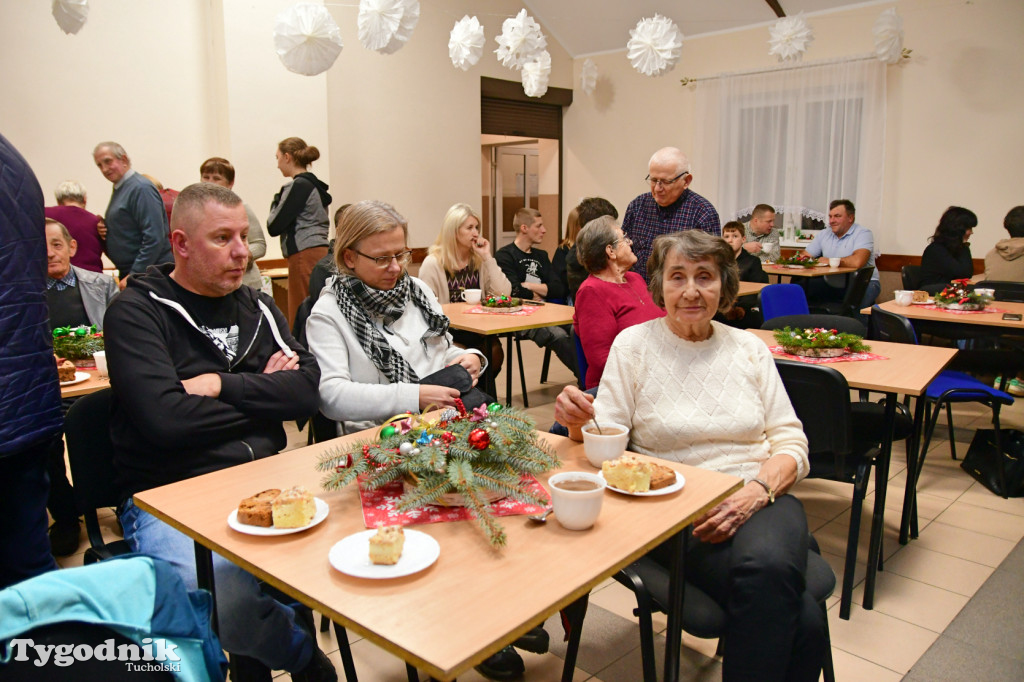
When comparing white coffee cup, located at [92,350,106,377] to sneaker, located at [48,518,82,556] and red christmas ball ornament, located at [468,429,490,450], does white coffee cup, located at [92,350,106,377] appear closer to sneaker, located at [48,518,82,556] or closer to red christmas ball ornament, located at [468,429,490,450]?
sneaker, located at [48,518,82,556]

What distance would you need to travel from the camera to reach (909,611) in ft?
8.39

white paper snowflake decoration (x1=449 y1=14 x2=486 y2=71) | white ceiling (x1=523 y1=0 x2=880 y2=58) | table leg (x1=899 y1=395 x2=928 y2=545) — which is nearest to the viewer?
table leg (x1=899 y1=395 x2=928 y2=545)

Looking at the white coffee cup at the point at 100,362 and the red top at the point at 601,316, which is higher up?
the red top at the point at 601,316

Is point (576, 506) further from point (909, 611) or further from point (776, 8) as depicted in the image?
point (776, 8)

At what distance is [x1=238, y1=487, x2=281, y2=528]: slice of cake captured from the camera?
1.32 meters

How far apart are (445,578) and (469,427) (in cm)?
40

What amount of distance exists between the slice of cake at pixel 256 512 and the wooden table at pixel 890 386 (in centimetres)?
189

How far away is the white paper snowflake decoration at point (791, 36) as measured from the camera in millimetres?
6383

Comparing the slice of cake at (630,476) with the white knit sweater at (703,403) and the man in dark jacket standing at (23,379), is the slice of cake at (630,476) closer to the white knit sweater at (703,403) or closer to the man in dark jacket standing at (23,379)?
the white knit sweater at (703,403)

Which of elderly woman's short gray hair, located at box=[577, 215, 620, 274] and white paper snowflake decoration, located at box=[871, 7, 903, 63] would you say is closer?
elderly woman's short gray hair, located at box=[577, 215, 620, 274]

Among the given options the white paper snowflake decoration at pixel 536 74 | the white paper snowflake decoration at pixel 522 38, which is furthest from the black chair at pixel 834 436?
the white paper snowflake decoration at pixel 536 74

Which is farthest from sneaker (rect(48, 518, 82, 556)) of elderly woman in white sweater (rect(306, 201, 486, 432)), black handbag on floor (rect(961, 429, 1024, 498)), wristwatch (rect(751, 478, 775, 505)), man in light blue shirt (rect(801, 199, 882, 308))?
man in light blue shirt (rect(801, 199, 882, 308))

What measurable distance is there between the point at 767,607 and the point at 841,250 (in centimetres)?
624

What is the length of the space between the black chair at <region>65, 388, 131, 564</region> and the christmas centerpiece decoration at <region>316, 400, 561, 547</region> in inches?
27.5
